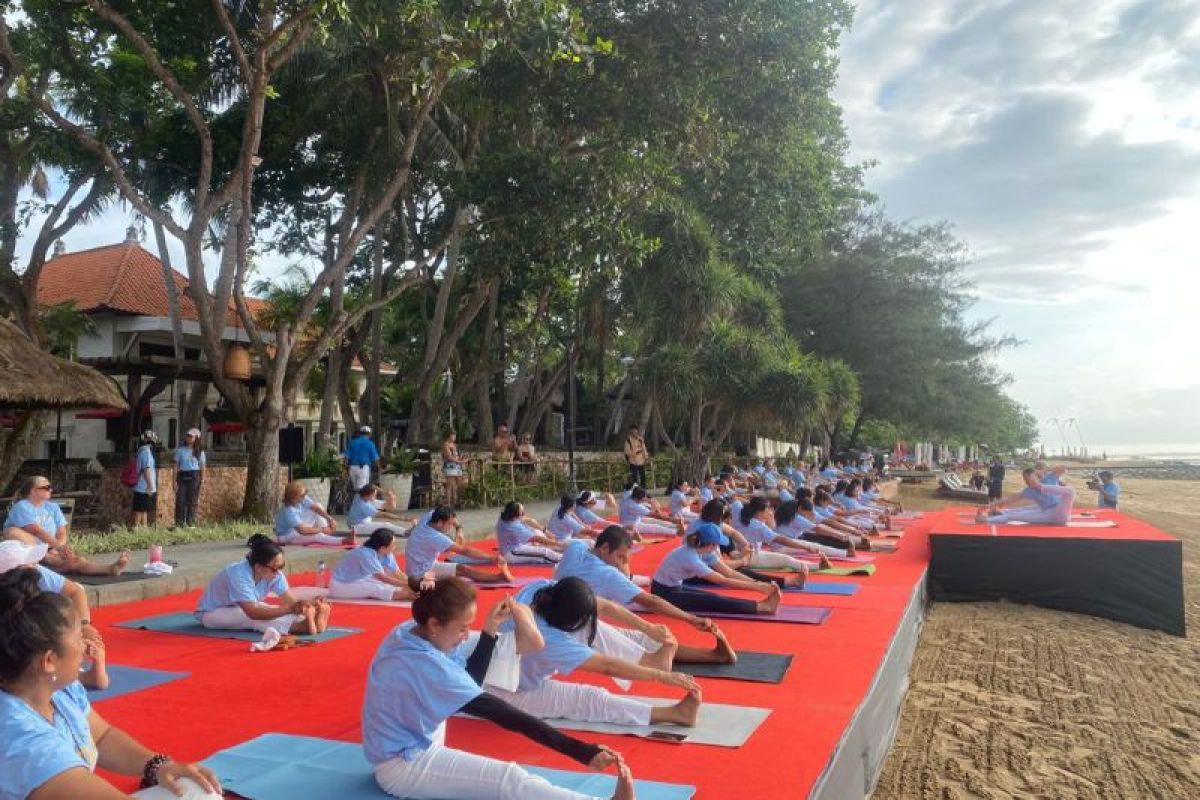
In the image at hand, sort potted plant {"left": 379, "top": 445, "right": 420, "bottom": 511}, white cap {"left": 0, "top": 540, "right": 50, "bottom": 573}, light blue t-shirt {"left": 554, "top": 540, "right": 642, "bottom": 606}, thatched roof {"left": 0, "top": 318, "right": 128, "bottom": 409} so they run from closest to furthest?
light blue t-shirt {"left": 554, "top": 540, "right": 642, "bottom": 606}
white cap {"left": 0, "top": 540, "right": 50, "bottom": 573}
thatched roof {"left": 0, "top": 318, "right": 128, "bottom": 409}
potted plant {"left": 379, "top": 445, "right": 420, "bottom": 511}

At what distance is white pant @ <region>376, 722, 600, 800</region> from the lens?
11.1 feet

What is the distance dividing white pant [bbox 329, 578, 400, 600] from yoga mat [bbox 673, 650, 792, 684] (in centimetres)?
341

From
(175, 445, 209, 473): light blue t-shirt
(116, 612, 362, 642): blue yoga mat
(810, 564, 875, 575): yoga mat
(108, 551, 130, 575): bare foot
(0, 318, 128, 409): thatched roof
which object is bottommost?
(116, 612, 362, 642): blue yoga mat

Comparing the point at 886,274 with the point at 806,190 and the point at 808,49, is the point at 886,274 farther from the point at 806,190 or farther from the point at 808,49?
the point at 808,49

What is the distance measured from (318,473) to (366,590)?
8.11 meters

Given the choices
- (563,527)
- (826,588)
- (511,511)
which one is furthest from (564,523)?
(826,588)

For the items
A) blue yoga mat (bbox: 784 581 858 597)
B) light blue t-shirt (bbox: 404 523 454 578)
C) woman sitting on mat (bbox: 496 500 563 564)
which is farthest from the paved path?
blue yoga mat (bbox: 784 581 858 597)

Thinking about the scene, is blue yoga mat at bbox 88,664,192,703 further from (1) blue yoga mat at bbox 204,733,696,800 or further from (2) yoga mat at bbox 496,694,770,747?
(2) yoga mat at bbox 496,694,770,747

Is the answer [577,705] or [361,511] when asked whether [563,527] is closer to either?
[361,511]

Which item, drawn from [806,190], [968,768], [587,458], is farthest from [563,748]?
[587,458]

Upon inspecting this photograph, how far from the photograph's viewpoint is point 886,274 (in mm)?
31734

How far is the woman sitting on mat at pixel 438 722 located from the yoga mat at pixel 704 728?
111cm

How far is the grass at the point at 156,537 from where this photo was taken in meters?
11.0

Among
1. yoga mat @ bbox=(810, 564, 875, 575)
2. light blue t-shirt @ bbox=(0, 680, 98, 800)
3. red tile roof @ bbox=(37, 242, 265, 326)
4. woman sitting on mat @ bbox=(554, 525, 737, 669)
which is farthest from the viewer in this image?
red tile roof @ bbox=(37, 242, 265, 326)
